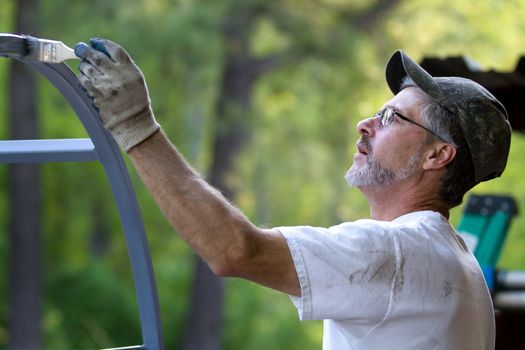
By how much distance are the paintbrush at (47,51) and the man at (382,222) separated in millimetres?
74

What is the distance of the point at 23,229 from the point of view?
39.9 ft

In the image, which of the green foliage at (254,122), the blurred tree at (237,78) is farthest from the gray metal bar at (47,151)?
the green foliage at (254,122)

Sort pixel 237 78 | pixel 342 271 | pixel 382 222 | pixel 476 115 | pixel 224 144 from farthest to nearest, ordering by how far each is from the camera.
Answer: pixel 224 144 → pixel 237 78 → pixel 476 115 → pixel 382 222 → pixel 342 271

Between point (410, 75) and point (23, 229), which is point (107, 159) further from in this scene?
point (23, 229)

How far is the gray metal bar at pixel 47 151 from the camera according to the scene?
1.81 metres

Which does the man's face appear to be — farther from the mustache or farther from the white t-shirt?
the white t-shirt

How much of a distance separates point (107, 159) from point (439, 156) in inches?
24.6

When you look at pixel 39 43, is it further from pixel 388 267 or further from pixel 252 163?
pixel 252 163

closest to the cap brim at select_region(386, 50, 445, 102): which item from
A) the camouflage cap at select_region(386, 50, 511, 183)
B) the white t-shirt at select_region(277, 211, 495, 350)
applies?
the camouflage cap at select_region(386, 50, 511, 183)

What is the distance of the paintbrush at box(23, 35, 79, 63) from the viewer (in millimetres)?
1624

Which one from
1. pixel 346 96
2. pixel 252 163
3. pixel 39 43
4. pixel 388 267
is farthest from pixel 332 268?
pixel 252 163

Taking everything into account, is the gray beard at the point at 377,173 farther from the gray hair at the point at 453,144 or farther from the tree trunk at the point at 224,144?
the tree trunk at the point at 224,144

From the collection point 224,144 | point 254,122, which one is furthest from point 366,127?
point 224,144

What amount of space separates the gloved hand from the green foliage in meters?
9.08
